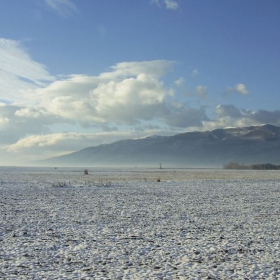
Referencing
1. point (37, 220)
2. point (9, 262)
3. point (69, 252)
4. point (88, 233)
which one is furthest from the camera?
point (37, 220)

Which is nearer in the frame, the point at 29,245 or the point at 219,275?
the point at 219,275

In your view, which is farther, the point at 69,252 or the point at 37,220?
the point at 37,220

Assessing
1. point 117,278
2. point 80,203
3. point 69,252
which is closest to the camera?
point 117,278

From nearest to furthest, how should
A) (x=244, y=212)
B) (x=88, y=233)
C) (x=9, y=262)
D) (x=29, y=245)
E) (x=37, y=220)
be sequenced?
(x=9, y=262) → (x=29, y=245) → (x=88, y=233) → (x=37, y=220) → (x=244, y=212)

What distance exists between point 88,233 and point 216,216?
24.8 feet

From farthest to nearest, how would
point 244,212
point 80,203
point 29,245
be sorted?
point 80,203, point 244,212, point 29,245

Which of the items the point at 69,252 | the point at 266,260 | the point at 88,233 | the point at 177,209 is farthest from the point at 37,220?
the point at 266,260

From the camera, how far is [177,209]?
22094 mm

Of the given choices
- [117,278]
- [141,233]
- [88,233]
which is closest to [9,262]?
[117,278]

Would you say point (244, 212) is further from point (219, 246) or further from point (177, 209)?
point (219, 246)

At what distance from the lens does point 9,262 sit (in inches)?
404

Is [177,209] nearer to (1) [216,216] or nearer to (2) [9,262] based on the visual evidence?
(1) [216,216]

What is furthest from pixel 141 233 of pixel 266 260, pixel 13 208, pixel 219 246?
pixel 13 208

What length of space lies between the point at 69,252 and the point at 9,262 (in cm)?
189
